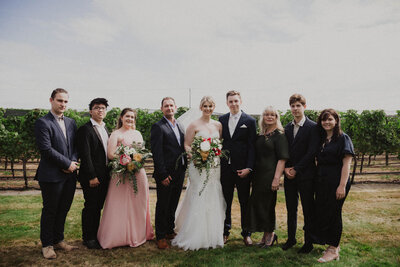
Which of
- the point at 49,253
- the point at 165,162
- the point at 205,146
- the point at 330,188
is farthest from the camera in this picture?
the point at 165,162

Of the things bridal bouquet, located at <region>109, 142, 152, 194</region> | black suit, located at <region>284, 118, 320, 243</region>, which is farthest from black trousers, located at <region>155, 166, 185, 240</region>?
black suit, located at <region>284, 118, 320, 243</region>

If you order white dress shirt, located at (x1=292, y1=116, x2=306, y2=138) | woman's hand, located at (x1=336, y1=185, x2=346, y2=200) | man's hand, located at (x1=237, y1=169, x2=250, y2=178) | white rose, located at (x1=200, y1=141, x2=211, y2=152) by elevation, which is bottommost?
woman's hand, located at (x1=336, y1=185, x2=346, y2=200)

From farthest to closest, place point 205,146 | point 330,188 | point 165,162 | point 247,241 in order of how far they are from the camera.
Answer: point 247,241 < point 165,162 < point 205,146 < point 330,188

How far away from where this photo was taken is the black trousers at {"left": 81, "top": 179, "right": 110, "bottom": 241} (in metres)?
4.64

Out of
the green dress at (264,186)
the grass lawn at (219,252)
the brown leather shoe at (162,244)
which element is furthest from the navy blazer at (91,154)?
the green dress at (264,186)

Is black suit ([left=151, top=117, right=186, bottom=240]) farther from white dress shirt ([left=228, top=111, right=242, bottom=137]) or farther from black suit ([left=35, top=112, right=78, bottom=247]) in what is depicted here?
black suit ([left=35, top=112, right=78, bottom=247])

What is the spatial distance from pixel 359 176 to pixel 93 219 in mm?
16703

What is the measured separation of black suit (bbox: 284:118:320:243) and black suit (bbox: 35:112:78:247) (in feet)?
12.9

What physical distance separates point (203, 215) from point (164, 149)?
4.76ft

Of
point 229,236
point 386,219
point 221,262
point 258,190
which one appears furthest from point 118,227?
point 386,219

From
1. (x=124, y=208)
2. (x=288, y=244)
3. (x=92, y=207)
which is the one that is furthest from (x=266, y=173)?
(x=92, y=207)

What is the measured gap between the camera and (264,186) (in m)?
4.67

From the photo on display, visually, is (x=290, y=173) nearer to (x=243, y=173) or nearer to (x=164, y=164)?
(x=243, y=173)

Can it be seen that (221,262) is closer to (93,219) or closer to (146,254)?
(146,254)
